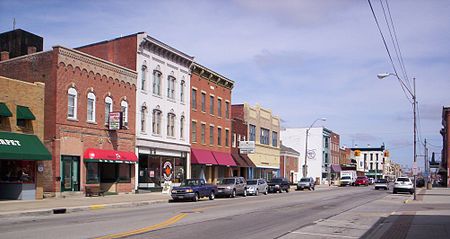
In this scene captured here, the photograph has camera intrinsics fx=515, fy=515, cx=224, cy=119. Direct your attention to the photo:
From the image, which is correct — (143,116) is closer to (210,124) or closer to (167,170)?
(167,170)

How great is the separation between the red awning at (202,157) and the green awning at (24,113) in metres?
20.6

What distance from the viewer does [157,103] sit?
142ft

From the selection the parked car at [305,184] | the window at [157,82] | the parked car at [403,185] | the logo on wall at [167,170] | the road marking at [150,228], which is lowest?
the parked car at [305,184]

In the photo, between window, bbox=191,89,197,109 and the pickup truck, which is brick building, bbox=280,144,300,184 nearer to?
window, bbox=191,89,197,109

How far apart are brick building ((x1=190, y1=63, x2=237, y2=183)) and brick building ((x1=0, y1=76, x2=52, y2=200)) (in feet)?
65.0

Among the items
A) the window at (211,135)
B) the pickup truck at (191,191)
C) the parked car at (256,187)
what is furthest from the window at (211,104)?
the pickup truck at (191,191)

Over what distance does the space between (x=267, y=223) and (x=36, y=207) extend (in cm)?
1199

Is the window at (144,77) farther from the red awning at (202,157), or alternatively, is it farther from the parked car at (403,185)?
the parked car at (403,185)

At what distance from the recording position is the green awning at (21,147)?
89.2ft

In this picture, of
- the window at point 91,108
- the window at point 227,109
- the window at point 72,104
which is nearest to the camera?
the window at point 72,104

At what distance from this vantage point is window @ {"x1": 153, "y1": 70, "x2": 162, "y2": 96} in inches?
1694

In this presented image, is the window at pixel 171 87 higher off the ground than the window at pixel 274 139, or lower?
higher

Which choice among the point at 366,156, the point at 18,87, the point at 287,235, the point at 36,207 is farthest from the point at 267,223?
the point at 366,156

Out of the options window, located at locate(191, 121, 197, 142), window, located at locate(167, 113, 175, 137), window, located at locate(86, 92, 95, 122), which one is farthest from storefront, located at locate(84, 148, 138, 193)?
window, located at locate(191, 121, 197, 142)
